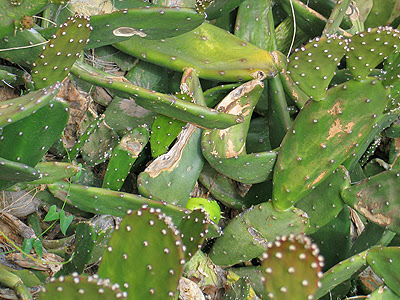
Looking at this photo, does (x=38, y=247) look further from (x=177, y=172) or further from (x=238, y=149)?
(x=238, y=149)

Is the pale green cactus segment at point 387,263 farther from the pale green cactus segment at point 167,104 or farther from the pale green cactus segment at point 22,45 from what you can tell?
the pale green cactus segment at point 22,45

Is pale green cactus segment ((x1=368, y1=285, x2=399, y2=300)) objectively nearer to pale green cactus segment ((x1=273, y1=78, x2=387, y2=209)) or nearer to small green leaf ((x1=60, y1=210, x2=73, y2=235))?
pale green cactus segment ((x1=273, y1=78, x2=387, y2=209))

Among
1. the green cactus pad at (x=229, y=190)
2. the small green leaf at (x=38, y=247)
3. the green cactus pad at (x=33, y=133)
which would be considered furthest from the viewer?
the green cactus pad at (x=229, y=190)

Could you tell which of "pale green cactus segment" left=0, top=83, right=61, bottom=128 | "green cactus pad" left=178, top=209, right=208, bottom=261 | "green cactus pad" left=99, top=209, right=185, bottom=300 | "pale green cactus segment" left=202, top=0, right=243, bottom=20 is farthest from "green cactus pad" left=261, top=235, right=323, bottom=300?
"pale green cactus segment" left=202, top=0, right=243, bottom=20

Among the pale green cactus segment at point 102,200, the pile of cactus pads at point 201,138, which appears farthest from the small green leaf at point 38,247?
the pale green cactus segment at point 102,200

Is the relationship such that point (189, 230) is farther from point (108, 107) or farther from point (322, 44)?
point (108, 107)

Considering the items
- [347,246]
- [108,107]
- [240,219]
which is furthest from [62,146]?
[347,246]
